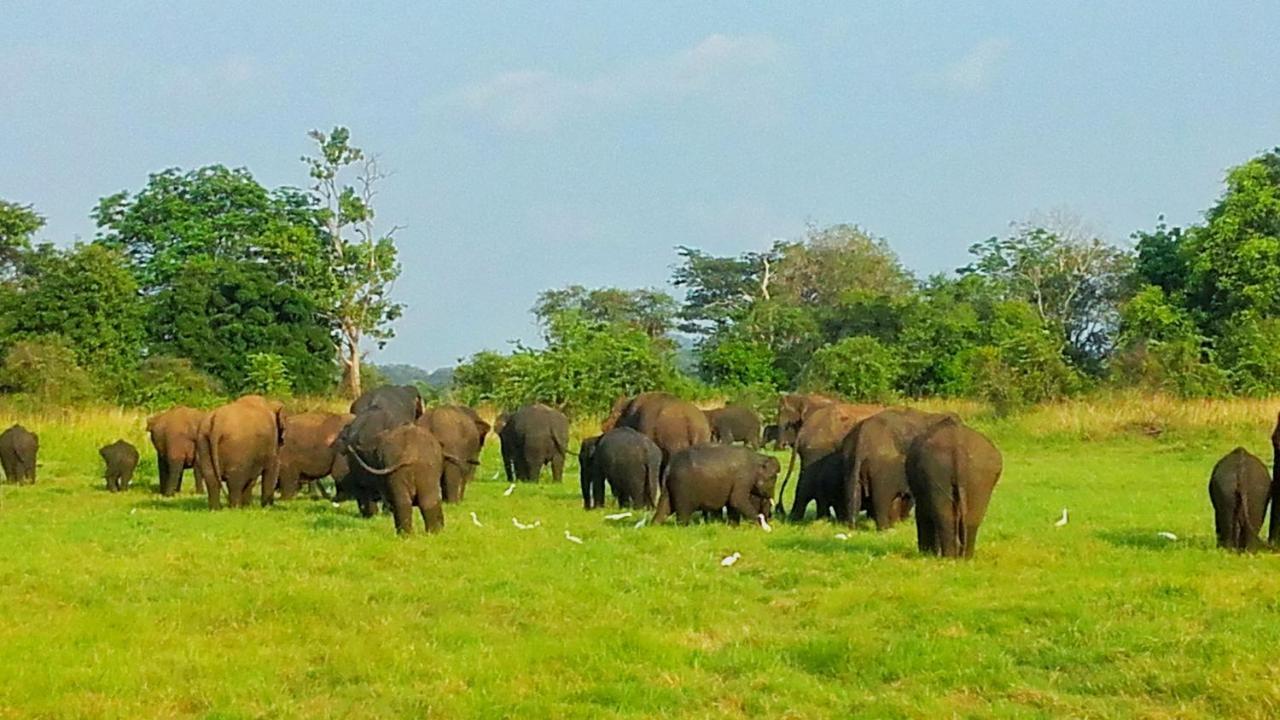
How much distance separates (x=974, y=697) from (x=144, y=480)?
17.6 m

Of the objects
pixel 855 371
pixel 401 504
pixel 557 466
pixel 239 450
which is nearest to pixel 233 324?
pixel 855 371

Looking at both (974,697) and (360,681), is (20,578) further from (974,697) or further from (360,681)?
(974,697)

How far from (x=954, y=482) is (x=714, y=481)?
3598 mm

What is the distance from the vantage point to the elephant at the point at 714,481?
15.3 m

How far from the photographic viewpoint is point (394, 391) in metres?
21.2

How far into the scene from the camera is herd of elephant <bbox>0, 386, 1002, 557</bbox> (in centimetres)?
1248

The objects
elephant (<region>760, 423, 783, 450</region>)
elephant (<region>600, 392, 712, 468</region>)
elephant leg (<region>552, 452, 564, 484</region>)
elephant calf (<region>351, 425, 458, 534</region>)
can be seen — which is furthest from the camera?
elephant (<region>760, 423, 783, 450</region>)

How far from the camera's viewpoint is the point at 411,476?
14328 mm

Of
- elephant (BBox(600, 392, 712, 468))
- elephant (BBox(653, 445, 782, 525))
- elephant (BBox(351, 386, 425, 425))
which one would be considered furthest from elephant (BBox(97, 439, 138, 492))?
elephant (BBox(653, 445, 782, 525))

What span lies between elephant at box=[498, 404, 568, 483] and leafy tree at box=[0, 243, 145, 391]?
23.4 meters

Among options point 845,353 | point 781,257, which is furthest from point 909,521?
point 781,257

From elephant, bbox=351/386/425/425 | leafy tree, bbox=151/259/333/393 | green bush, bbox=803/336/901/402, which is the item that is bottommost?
elephant, bbox=351/386/425/425

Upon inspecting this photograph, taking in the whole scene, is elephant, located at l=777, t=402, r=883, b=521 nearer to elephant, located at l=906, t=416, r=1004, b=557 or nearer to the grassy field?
the grassy field

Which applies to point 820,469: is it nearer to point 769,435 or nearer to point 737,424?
point 737,424
